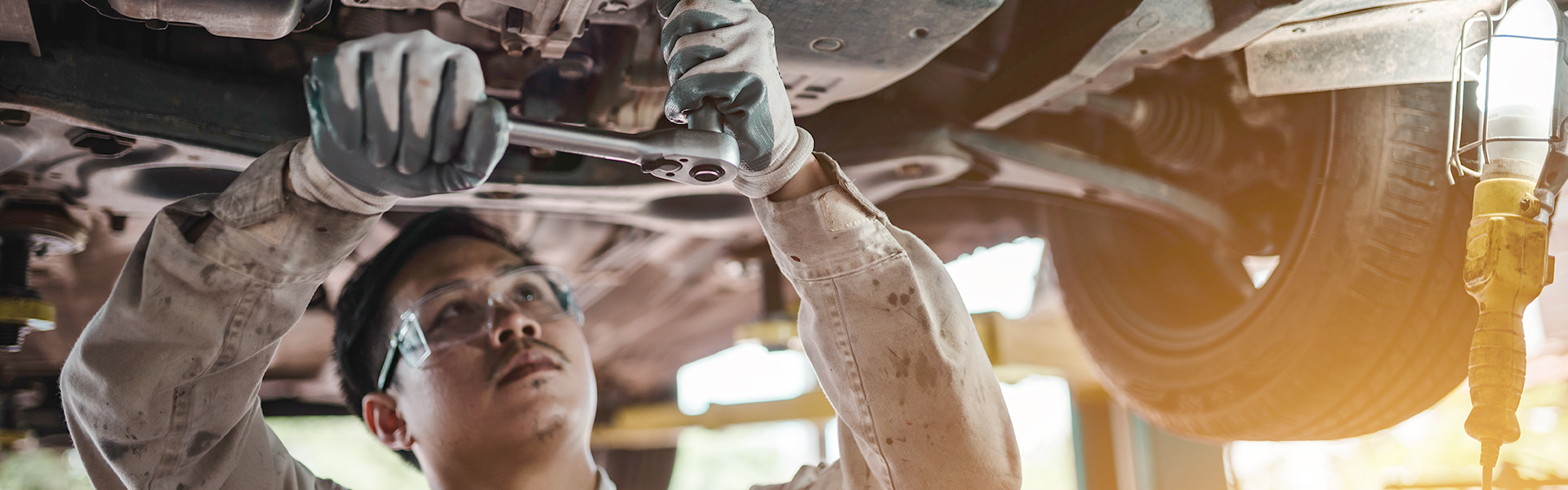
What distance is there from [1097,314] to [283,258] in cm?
123

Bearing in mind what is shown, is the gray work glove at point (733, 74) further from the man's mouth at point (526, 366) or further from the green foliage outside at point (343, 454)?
the green foliage outside at point (343, 454)

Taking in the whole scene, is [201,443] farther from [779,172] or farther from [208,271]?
[779,172]

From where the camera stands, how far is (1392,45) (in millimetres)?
1115

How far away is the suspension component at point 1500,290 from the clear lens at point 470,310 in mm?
1161

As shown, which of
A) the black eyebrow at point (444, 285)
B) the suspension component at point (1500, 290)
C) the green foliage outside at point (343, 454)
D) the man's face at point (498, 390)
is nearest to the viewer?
the suspension component at point (1500, 290)

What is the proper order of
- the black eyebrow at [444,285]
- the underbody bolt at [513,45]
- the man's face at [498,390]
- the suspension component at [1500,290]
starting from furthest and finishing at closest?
1. the black eyebrow at [444,285]
2. the man's face at [498,390]
3. the underbody bolt at [513,45]
4. the suspension component at [1500,290]

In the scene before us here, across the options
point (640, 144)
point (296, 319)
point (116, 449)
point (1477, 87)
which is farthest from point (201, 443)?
point (1477, 87)

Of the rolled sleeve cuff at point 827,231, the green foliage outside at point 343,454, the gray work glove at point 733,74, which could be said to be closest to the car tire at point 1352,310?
the rolled sleeve cuff at point 827,231

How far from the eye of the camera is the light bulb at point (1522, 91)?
0.97m

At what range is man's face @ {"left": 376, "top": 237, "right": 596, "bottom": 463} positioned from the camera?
4.52ft

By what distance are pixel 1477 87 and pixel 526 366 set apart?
4.03 ft

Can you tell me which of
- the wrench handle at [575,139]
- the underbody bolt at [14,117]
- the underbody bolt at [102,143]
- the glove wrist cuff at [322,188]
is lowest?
the underbody bolt at [102,143]

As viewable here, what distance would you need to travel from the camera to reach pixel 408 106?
0.68 meters

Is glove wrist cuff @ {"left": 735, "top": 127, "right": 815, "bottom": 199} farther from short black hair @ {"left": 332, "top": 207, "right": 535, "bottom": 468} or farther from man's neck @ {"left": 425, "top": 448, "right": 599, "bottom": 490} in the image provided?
short black hair @ {"left": 332, "top": 207, "right": 535, "bottom": 468}
